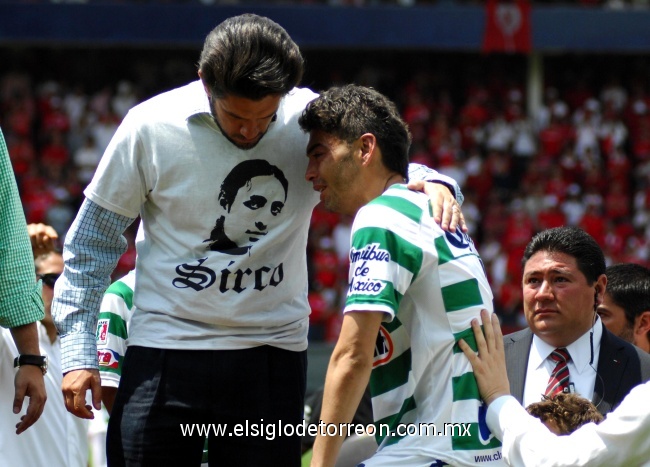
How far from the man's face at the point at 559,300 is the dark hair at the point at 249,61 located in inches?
59.6

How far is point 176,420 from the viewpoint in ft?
10.6

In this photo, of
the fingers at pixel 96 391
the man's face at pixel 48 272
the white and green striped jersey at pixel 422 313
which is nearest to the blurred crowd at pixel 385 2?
the man's face at pixel 48 272

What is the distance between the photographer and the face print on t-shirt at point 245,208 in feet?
10.7

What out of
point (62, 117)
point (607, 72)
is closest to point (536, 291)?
point (62, 117)

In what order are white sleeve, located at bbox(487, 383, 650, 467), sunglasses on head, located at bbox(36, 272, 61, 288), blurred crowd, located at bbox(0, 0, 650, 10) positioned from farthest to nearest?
1. blurred crowd, located at bbox(0, 0, 650, 10)
2. sunglasses on head, located at bbox(36, 272, 61, 288)
3. white sleeve, located at bbox(487, 383, 650, 467)

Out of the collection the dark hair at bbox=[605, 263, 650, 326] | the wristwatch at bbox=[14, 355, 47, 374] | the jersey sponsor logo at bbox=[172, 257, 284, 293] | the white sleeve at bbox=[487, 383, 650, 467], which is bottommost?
the white sleeve at bbox=[487, 383, 650, 467]

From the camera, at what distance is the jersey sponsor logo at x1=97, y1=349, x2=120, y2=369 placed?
405cm

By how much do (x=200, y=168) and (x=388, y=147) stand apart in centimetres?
58

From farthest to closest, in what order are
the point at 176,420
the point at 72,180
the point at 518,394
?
1. the point at 72,180
2. the point at 518,394
3. the point at 176,420

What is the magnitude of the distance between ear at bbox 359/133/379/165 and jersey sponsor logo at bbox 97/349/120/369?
4.65 feet

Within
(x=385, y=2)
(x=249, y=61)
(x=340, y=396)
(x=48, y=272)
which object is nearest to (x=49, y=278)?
(x=48, y=272)

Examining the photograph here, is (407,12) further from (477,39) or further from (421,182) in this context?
(421,182)

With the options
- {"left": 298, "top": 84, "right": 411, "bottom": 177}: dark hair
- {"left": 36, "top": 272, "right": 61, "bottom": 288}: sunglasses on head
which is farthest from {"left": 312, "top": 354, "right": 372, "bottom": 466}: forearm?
{"left": 36, "top": 272, "right": 61, "bottom": 288}: sunglasses on head

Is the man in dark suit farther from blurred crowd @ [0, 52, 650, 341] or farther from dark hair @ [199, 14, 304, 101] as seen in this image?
blurred crowd @ [0, 52, 650, 341]
